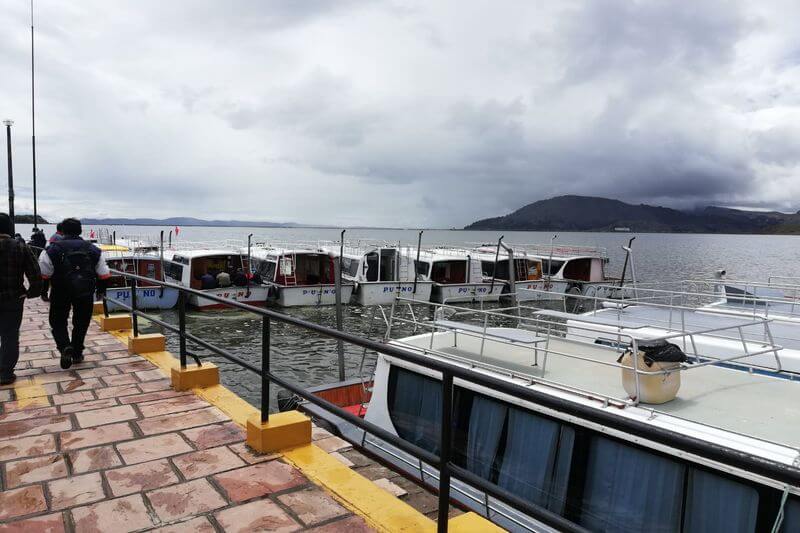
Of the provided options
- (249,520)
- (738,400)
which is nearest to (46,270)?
(249,520)

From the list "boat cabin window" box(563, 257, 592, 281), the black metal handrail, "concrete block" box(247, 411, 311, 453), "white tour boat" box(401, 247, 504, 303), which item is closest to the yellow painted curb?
"concrete block" box(247, 411, 311, 453)

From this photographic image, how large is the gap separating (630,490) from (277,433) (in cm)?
322

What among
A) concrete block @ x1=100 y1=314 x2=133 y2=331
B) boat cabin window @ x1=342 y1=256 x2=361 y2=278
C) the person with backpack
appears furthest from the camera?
boat cabin window @ x1=342 y1=256 x2=361 y2=278

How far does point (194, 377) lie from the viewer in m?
6.09

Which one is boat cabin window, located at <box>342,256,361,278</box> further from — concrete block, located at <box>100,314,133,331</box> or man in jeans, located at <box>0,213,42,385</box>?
man in jeans, located at <box>0,213,42,385</box>

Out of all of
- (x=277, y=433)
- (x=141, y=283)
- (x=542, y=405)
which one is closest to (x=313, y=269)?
(x=141, y=283)

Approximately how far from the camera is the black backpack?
669 centimetres

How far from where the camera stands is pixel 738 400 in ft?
18.5

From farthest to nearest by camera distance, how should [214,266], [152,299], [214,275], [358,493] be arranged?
[214,266], [214,275], [152,299], [358,493]

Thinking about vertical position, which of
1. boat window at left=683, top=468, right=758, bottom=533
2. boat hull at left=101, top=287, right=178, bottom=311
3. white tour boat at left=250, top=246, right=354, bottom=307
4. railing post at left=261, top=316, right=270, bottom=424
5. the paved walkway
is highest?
railing post at left=261, top=316, right=270, bottom=424

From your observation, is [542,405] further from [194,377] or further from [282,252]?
[282,252]

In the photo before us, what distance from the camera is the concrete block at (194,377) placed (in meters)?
6.02

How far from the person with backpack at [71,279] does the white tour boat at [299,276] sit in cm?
1937

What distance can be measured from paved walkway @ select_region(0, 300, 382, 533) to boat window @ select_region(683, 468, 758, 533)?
2629mm
